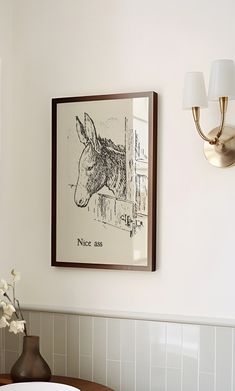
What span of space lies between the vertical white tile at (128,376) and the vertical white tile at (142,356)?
0.07ft

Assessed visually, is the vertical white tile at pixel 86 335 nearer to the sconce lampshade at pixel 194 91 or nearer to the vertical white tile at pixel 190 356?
the vertical white tile at pixel 190 356

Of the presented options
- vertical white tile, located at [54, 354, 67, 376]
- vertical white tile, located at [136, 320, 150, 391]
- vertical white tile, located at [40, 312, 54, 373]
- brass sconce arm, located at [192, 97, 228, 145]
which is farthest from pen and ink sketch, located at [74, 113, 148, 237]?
vertical white tile, located at [54, 354, 67, 376]

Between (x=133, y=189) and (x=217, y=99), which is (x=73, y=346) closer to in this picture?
(x=133, y=189)

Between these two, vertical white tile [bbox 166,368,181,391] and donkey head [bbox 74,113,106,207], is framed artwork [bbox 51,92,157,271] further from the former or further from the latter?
vertical white tile [bbox 166,368,181,391]

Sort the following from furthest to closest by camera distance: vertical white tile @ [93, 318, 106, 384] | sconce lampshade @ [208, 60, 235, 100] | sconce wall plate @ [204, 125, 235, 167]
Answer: vertical white tile @ [93, 318, 106, 384]
sconce wall plate @ [204, 125, 235, 167]
sconce lampshade @ [208, 60, 235, 100]

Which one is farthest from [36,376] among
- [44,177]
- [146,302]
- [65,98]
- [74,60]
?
[74,60]

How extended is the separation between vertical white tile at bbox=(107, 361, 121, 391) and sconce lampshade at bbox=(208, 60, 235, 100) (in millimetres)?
1105

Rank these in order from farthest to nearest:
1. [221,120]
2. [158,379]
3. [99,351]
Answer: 1. [99,351]
2. [158,379]
3. [221,120]

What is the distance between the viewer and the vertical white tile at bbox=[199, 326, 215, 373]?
7.72 ft

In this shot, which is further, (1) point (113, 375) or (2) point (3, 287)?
(1) point (113, 375)

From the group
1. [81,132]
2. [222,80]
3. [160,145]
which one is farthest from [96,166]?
[222,80]

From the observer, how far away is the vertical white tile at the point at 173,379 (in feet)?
7.88

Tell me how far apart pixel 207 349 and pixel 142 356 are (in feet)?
0.87

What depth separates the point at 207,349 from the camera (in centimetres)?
236
